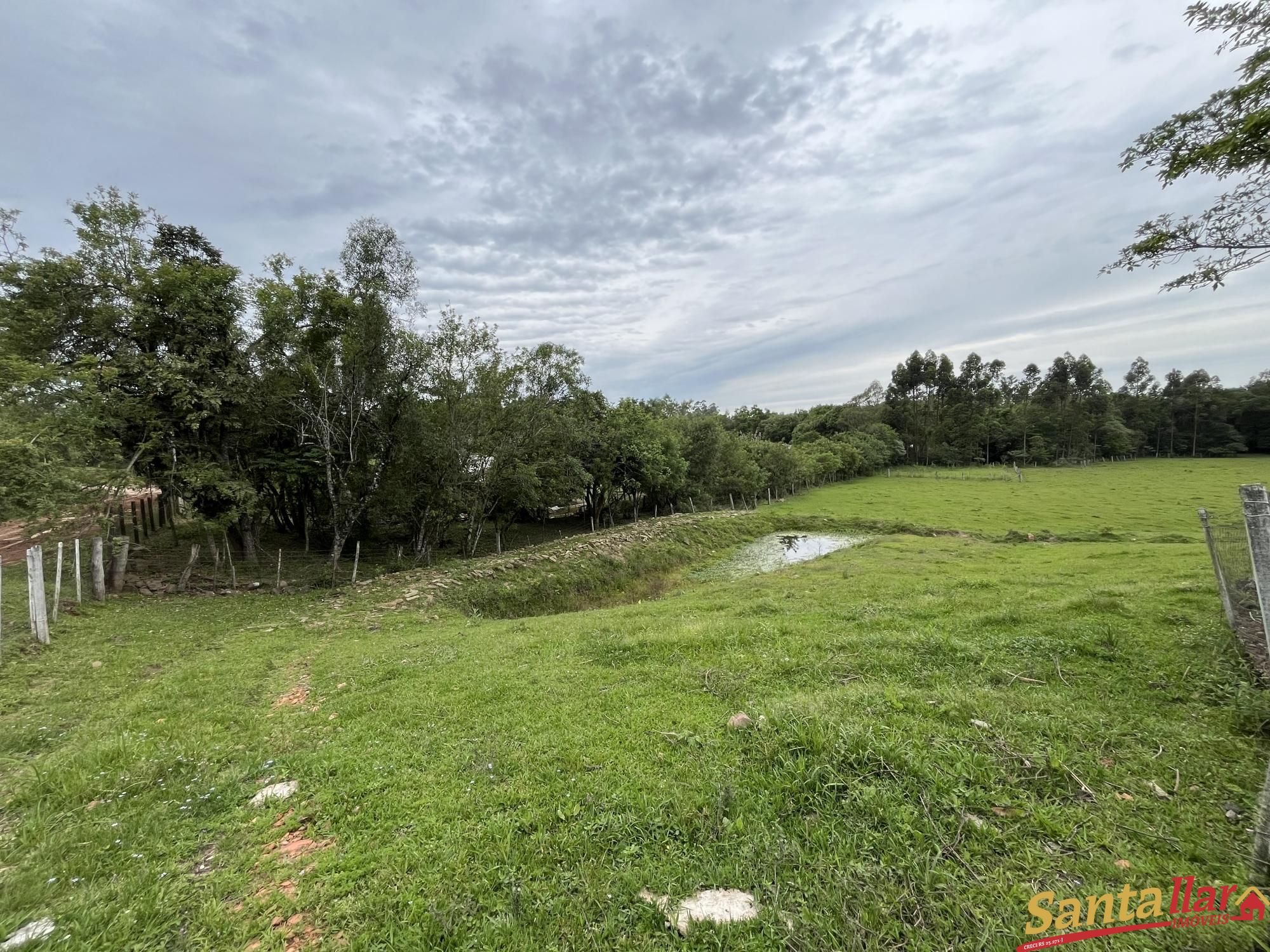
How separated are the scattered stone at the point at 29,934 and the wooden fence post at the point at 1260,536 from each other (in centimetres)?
1023

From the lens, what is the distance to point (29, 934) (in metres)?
3.18

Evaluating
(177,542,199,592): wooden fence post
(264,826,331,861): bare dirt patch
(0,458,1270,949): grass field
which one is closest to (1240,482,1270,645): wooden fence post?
(0,458,1270,949): grass field

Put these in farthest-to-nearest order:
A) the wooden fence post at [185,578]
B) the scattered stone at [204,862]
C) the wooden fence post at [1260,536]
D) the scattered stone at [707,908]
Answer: the wooden fence post at [185,578]
the wooden fence post at [1260,536]
the scattered stone at [204,862]
the scattered stone at [707,908]

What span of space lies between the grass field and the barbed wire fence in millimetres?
388

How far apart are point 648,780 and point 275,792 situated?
4.01 m

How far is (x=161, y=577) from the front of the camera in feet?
58.5

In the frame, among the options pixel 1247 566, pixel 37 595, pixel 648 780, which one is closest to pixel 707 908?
pixel 648 780

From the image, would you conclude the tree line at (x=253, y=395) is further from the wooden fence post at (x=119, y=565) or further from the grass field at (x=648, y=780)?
the grass field at (x=648, y=780)

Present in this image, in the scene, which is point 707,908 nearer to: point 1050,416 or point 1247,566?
point 1247,566

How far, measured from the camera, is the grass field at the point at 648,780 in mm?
3166

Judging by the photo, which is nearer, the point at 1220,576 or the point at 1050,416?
the point at 1220,576

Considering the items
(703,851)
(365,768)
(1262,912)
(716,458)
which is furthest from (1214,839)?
(716,458)

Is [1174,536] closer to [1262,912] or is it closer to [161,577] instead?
[1262,912]

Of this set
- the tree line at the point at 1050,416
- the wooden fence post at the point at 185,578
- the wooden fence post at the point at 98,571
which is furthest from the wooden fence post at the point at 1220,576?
the tree line at the point at 1050,416
